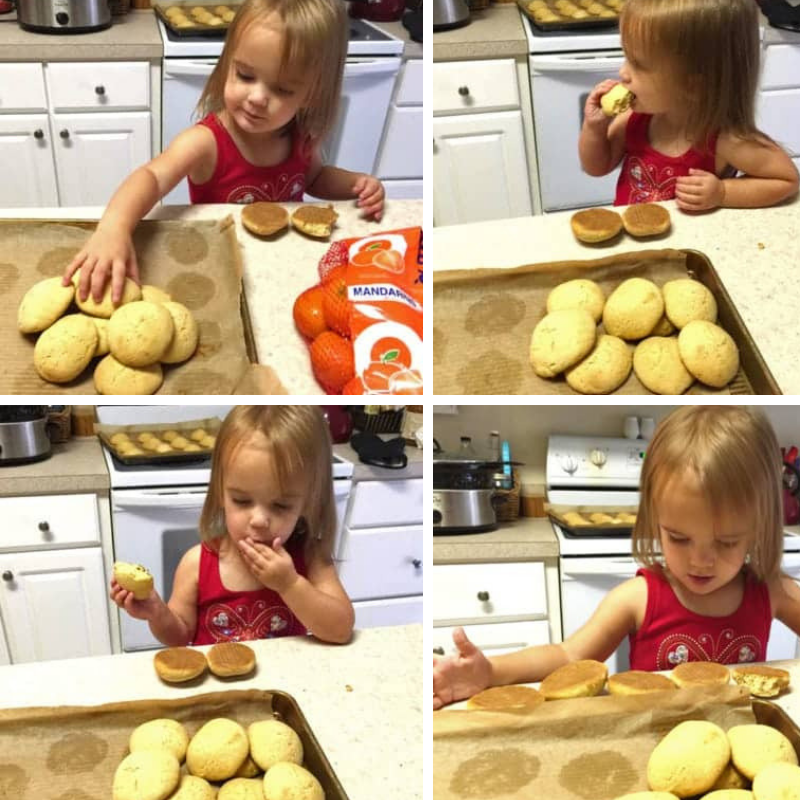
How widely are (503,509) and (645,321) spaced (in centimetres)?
37

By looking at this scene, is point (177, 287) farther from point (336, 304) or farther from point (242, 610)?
point (242, 610)

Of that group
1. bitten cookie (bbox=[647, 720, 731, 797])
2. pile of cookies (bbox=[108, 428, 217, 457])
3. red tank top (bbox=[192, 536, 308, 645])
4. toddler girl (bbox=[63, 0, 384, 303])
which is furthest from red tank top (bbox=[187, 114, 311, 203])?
bitten cookie (bbox=[647, 720, 731, 797])

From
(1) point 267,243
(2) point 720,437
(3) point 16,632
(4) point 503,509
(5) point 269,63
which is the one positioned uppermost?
(5) point 269,63

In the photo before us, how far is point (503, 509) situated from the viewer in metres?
0.99

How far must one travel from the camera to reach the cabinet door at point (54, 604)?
39.1 inches

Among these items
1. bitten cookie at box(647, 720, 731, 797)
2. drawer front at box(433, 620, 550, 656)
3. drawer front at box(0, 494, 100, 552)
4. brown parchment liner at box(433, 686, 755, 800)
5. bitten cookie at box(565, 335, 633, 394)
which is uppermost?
bitten cookie at box(565, 335, 633, 394)

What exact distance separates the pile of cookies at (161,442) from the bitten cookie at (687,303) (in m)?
0.44

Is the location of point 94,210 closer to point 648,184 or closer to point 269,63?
point 269,63

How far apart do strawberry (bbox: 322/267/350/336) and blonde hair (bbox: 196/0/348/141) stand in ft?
0.73

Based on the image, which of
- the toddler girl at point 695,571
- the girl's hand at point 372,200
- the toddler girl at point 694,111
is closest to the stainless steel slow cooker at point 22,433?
the girl's hand at point 372,200

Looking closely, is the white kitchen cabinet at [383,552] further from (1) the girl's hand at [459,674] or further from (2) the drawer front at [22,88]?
(2) the drawer front at [22,88]

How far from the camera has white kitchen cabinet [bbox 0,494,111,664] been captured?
96cm

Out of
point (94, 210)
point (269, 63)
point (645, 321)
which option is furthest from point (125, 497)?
point (645, 321)

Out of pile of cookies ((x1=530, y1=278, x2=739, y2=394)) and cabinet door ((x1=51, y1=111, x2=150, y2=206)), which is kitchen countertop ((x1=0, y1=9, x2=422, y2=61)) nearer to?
cabinet door ((x1=51, y1=111, x2=150, y2=206))
